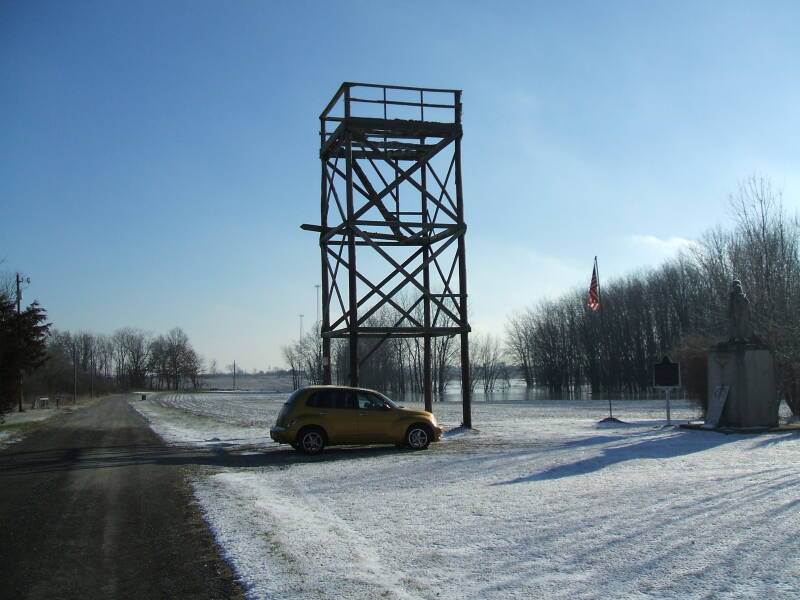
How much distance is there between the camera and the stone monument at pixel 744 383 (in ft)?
59.8

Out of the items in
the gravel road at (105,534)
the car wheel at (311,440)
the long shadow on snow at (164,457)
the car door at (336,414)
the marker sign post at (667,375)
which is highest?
the marker sign post at (667,375)

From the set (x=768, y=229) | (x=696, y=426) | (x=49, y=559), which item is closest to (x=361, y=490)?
(x=49, y=559)

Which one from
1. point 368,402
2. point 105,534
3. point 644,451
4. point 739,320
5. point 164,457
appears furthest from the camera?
point 739,320

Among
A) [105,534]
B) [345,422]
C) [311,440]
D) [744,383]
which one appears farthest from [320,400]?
[744,383]

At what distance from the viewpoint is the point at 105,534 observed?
8.53 m

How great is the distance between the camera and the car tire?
1727 centimetres

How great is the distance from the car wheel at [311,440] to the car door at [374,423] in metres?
0.95

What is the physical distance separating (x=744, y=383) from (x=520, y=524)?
41.1ft

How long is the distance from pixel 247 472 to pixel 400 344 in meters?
76.2

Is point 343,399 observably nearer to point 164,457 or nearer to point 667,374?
point 164,457

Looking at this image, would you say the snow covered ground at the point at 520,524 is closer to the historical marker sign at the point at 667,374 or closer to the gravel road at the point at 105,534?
the gravel road at the point at 105,534

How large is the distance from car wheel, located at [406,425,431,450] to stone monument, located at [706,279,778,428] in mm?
7593


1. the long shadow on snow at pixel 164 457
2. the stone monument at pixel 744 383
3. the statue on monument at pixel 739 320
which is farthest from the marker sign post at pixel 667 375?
Answer: the long shadow on snow at pixel 164 457

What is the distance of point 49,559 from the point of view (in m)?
7.37
